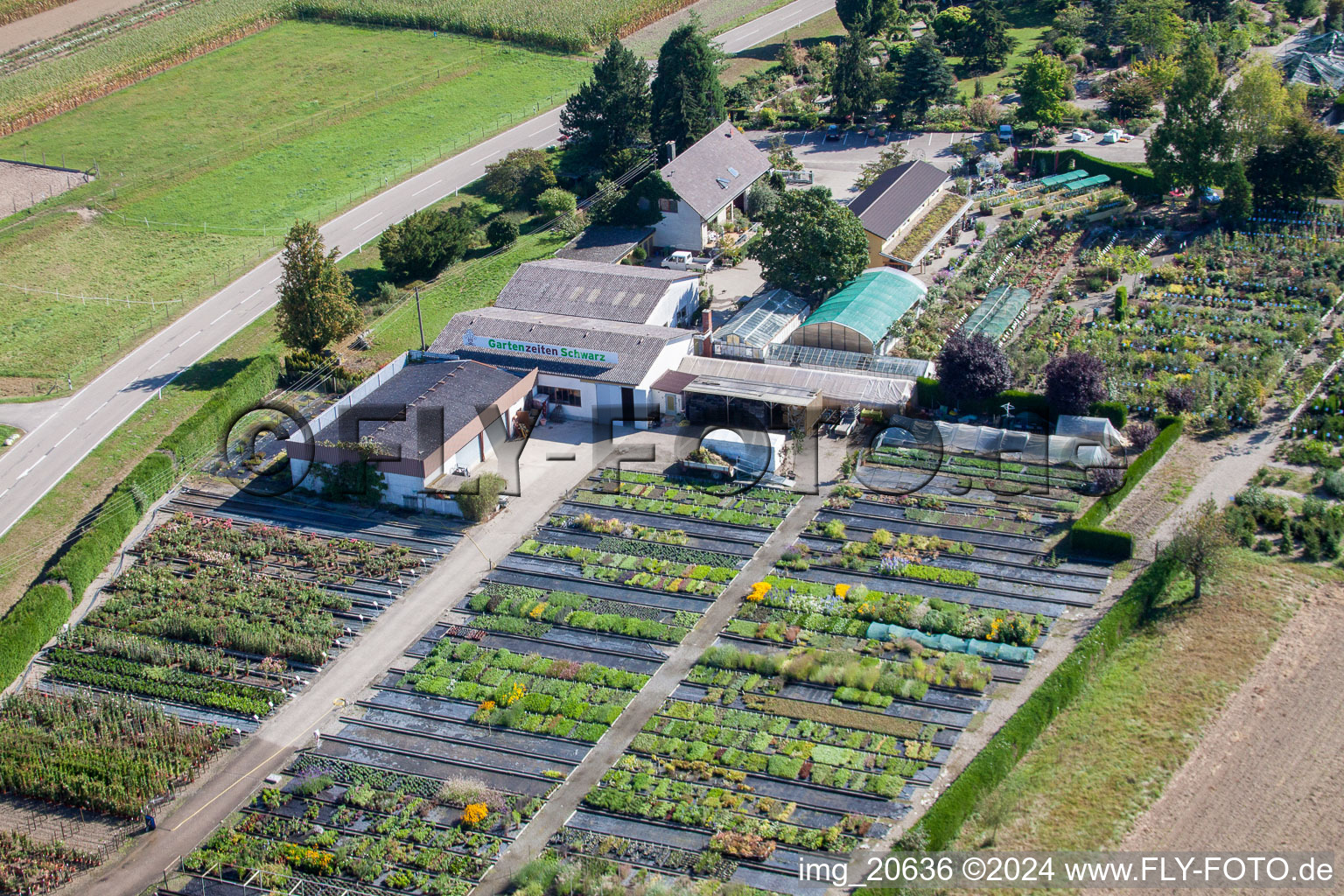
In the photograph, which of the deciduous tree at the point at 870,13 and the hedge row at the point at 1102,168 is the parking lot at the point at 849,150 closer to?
the hedge row at the point at 1102,168

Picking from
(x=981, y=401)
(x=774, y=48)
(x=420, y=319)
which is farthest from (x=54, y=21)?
(x=981, y=401)

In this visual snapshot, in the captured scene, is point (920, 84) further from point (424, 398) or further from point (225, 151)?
point (424, 398)

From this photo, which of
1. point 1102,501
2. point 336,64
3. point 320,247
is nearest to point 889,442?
point 1102,501

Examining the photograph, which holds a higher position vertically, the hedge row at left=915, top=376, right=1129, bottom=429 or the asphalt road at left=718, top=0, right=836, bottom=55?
the asphalt road at left=718, top=0, right=836, bottom=55

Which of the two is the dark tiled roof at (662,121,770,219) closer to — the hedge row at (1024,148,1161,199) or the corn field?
the hedge row at (1024,148,1161,199)

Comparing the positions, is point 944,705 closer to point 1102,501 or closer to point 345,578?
point 1102,501

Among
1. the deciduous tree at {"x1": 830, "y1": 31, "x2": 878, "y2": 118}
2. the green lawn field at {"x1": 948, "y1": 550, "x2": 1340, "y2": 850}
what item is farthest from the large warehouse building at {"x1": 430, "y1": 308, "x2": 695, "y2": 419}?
the deciduous tree at {"x1": 830, "y1": 31, "x2": 878, "y2": 118}
